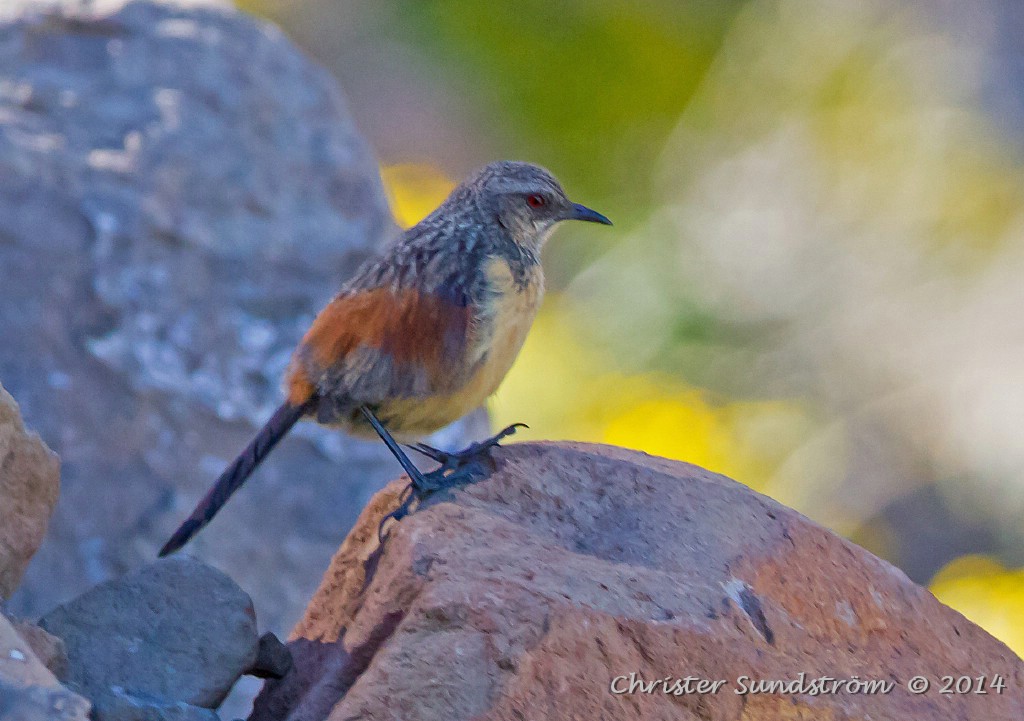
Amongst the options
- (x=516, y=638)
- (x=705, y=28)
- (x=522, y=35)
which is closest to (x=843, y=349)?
(x=705, y=28)

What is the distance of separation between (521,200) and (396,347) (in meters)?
0.96

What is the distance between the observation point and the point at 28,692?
251cm

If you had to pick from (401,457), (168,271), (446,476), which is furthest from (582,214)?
(168,271)

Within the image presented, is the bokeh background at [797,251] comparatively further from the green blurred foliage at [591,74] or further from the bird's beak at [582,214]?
the bird's beak at [582,214]

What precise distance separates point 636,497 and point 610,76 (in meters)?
A: 11.5

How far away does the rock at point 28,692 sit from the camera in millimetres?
2477

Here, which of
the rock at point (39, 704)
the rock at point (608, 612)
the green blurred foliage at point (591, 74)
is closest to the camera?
the rock at point (39, 704)

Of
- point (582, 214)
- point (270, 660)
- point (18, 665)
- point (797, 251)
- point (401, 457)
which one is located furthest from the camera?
point (797, 251)

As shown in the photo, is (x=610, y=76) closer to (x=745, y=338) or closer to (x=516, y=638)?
(x=745, y=338)

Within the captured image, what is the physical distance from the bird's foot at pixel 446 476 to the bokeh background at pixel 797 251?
5692 millimetres

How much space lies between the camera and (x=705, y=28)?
1418 cm

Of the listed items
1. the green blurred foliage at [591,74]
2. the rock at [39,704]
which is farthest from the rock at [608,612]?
the green blurred foliage at [591,74]

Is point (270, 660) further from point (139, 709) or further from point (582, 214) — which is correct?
point (582, 214)

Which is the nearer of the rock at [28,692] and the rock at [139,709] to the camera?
the rock at [28,692]
